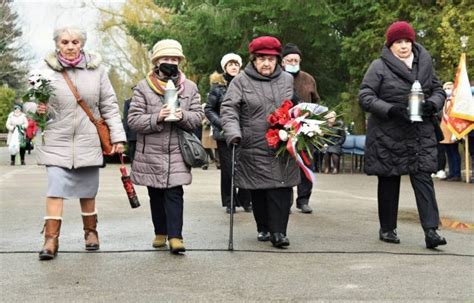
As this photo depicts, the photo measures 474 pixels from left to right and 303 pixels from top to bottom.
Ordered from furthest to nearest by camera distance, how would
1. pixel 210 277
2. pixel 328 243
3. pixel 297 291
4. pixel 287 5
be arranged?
pixel 287 5 → pixel 328 243 → pixel 210 277 → pixel 297 291

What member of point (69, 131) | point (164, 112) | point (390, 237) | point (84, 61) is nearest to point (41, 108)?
Result: point (69, 131)

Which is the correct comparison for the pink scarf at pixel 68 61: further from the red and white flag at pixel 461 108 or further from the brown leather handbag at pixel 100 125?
the red and white flag at pixel 461 108

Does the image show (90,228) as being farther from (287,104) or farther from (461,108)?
(461,108)

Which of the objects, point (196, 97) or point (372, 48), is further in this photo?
point (372, 48)

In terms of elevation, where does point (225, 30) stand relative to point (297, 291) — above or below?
above

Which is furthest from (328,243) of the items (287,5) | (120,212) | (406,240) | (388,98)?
(287,5)

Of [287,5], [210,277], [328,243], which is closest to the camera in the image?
[210,277]

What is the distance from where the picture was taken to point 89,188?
769 cm

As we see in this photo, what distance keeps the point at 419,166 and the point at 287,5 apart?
16366 millimetres

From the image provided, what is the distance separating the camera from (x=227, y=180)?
432 inches

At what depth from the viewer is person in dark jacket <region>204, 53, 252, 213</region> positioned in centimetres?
1031

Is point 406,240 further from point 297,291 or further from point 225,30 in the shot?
point 225,30

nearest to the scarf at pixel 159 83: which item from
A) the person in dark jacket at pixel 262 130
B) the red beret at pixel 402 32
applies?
the person in dark jacket at pixel 262 130

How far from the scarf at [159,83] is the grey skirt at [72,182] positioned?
85 centimetres
